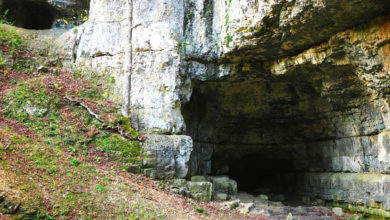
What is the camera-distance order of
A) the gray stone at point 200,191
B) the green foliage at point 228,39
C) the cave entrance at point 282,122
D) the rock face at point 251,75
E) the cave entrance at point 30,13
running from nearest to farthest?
the rock face at point 251,75 < the gray stone at point 200,191 < the green foliage at point 228,39 < the cave entrance at point 282,122 < the cave entrance at point 30,13

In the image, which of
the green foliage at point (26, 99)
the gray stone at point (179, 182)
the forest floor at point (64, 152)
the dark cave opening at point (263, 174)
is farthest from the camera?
the dark cave opening at point (263, 174)

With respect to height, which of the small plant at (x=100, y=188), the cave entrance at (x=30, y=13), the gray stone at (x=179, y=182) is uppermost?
the cave entrance at (x=30, y=13)

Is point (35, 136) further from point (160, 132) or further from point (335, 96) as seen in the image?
point (335, 96)

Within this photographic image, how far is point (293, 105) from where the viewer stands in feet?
52.2

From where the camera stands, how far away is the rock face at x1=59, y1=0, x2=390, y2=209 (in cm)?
1023

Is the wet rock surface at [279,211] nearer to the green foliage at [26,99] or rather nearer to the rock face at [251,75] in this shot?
the rock face at [251,75]

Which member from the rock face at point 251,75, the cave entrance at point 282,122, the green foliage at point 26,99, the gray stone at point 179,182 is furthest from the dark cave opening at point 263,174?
the green foliage at point 26,99

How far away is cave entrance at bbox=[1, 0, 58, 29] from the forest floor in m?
3.63

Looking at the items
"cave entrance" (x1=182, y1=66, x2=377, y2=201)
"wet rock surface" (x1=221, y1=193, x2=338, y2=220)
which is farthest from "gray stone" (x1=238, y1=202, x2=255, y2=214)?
"cave entrance" (x1=182, y1=66, x2=377, y2=201)

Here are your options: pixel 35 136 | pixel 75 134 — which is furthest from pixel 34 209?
pixel 75 134

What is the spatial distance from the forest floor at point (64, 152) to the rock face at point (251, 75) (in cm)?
115

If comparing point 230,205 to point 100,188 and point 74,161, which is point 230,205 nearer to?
point 100,188

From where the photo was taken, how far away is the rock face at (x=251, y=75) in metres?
10.2

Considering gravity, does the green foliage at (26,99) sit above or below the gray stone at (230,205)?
above
